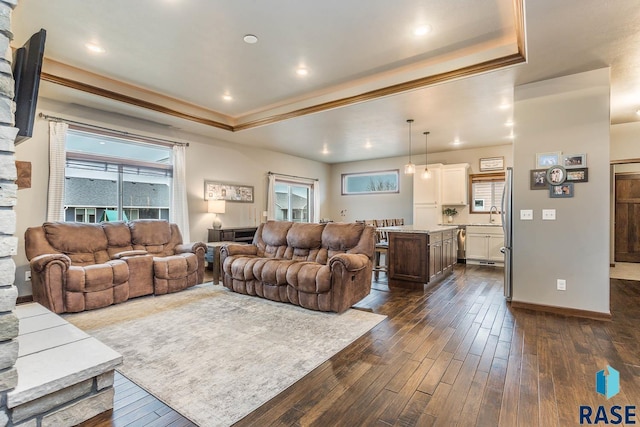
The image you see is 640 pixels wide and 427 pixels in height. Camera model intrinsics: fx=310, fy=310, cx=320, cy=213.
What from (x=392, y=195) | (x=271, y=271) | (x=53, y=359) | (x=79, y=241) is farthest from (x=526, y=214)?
(x=79, y=241)

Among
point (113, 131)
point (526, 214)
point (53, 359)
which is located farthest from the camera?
point (113, 131)

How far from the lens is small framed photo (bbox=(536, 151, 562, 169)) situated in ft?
11.4

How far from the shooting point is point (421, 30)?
292 cm

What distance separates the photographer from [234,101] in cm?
485

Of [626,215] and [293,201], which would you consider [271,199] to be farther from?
[626,215]

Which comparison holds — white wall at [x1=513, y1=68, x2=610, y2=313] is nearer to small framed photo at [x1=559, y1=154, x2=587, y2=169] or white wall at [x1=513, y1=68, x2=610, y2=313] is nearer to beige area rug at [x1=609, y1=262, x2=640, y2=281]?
small framed photo at [x1=559, y1=154, x2=587, y2=169]

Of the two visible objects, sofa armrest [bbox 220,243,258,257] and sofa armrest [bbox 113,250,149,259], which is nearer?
sofa armrest [bbox 113,250,149,259]

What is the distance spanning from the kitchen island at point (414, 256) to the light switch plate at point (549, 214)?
4.43 feet

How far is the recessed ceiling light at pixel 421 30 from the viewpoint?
2.86 meters

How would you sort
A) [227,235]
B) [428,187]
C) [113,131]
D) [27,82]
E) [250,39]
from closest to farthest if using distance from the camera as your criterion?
[27,82] → [250,39] → [113,131] → [227,235] → [428,187]

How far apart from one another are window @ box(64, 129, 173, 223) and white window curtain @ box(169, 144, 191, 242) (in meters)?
0.14

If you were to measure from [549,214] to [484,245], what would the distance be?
321 centimetres

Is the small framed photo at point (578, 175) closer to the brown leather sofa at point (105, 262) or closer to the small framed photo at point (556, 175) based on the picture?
the small framed photo at point (556, 175)

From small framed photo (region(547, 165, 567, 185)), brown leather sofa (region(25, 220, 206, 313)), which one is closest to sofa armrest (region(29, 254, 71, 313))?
brown leather sofa (region(25, 220, 206, 313))
